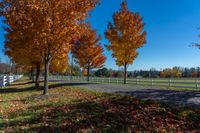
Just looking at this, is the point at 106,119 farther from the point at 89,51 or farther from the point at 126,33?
the point at 89,51

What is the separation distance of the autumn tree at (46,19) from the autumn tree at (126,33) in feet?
40.4

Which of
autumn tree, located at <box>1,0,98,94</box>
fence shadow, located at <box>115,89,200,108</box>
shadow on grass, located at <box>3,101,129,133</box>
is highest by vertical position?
autumn tree, located at <box>1,0,98,94</box>

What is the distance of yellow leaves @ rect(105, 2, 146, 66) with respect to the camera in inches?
1128

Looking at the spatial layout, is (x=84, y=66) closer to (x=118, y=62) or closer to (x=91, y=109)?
(x=118, y=62)

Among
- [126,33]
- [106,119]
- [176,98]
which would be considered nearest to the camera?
[106,119]

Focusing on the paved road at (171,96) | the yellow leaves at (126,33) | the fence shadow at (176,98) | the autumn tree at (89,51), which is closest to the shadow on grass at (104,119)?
the fence shadow at (176,98)

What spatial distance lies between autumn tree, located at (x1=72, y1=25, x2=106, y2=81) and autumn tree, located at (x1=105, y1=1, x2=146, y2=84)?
9471 mm

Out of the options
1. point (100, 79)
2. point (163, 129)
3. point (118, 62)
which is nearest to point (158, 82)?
point (118, 62)

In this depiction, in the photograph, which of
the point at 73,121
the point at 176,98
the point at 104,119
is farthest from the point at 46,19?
the point at 176,98

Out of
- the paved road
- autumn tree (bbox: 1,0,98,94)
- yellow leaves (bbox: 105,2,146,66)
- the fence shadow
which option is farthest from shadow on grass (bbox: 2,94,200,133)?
yellow leaves (bbox: 105,2,146,66)

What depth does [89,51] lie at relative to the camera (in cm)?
4053

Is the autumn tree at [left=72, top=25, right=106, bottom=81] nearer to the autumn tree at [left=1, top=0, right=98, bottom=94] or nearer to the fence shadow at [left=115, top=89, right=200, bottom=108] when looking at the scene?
the autumn tree at [left=1, top=0, right=98, bottom=94]

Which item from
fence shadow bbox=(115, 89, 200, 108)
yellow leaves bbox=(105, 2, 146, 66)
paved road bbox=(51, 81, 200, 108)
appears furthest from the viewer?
yellow leaves bbox=(105, 2, 146, 66)

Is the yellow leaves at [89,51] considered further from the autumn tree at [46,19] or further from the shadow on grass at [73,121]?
the shadow on grass at [73,121]
